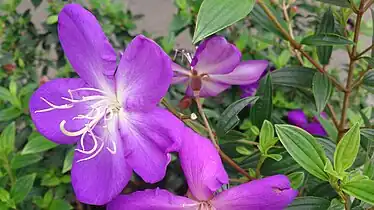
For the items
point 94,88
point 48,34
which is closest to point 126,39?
point 48,34

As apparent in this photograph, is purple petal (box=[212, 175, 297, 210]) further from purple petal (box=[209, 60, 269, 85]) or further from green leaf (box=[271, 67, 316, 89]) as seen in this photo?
green leaf (box=[271, 67, 316, 89])

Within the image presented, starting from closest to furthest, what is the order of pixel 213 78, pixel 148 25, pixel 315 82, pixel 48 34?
pixel 213 78 < pixel 315 82 < pixel 48 34 < pixel 148 25

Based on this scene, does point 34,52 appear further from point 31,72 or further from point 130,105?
point 130,105

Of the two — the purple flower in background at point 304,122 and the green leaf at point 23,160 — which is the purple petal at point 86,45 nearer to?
the green leaf at point 23,160

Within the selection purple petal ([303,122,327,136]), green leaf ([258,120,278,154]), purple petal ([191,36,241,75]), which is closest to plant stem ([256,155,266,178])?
green leaf ([258,120,278,154])

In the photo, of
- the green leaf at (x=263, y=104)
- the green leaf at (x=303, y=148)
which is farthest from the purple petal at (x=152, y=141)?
the green leaf at (x=263, y=104)

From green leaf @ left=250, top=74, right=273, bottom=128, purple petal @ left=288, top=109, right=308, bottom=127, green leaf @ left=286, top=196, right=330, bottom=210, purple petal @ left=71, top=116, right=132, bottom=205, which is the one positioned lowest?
purple petal @ left=288, top=109, right=308, bottom=127

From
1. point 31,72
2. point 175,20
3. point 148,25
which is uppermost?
point 175,20
